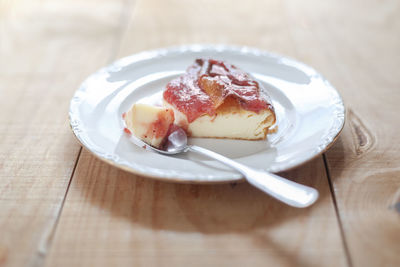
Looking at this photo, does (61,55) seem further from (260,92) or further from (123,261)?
(123,261)

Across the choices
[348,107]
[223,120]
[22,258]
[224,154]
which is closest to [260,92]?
[223,120]

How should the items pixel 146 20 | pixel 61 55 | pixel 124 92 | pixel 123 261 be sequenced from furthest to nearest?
pixel 146 20
pixel 61 55
pixel 124 92
pixel 123 261

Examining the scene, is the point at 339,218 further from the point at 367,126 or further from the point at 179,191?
the point at 367,126

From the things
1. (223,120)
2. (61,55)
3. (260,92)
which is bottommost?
(61,55)

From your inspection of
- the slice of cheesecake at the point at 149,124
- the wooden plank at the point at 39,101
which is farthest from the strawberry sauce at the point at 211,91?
the wooden plank at the point at 39,101

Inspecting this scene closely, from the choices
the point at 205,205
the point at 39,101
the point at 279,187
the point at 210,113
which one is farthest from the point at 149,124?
the point at 39,101

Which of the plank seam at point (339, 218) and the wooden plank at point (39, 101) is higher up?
the plank seam at point (339, 218)

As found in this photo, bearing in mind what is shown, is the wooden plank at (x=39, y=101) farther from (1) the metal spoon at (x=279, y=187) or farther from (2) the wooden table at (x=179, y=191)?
(1) the metal spoon at (x=279, y=187)
